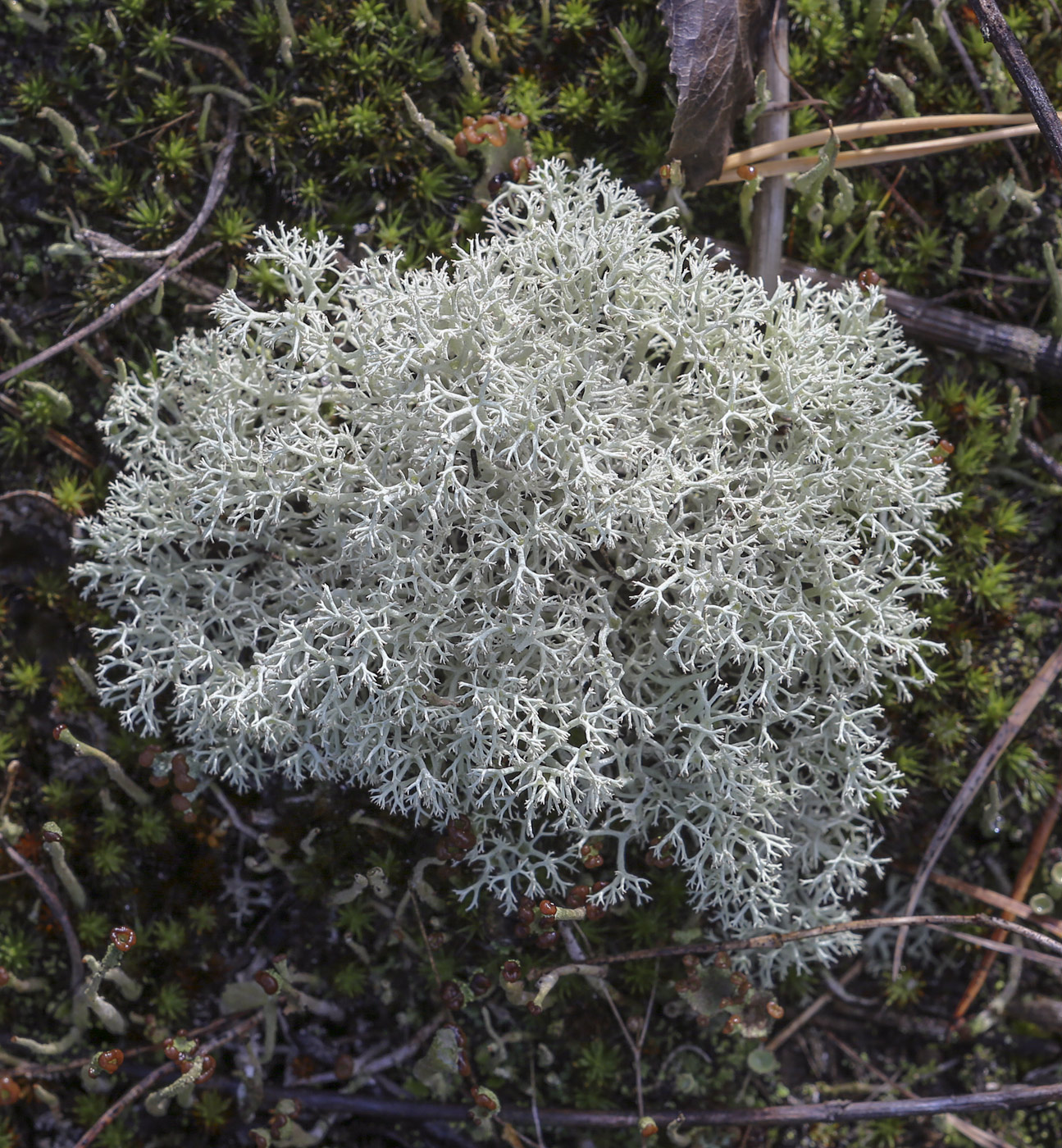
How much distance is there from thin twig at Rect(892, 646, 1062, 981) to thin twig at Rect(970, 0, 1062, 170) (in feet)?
5.79

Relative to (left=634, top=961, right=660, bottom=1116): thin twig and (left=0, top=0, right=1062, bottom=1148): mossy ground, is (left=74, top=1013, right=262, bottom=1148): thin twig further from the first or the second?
(left=634, top=961, right=660, bottom=1116): thin twig

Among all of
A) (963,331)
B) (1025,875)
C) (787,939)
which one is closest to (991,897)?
(1025,875)

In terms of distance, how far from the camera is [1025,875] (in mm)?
3500

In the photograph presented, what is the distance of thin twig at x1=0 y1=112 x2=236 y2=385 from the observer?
3.30m

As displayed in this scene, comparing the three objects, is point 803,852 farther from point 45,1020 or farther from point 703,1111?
point 45,1020

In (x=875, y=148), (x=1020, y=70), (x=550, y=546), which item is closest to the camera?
(x=550, y=546)

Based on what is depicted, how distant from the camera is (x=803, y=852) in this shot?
3184mm

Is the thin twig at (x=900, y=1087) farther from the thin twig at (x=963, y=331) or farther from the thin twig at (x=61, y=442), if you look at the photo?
the thin twig at (x=61, y=442)

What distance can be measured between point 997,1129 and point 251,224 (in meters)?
4.26

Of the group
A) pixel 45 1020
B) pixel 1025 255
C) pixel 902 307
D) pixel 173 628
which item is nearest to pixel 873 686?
pixel 902 307

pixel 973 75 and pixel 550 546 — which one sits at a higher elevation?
pixel 973 75

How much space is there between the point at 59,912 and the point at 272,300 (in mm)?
2261

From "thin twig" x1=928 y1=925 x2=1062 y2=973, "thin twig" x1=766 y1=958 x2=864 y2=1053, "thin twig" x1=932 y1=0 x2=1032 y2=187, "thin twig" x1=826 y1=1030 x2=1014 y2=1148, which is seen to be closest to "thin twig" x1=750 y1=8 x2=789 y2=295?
"thin twig" x1=932 y1=0 x2=1032 y2=187

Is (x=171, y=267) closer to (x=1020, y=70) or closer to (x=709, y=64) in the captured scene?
(x=709, y=64)
